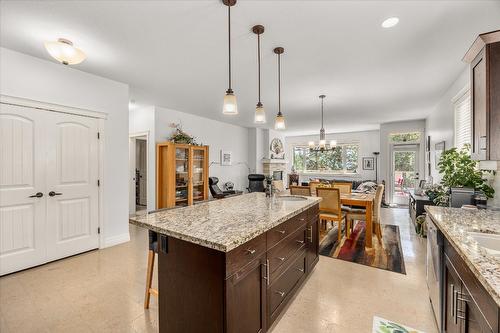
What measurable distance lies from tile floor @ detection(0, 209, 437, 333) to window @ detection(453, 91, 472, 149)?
1844 millimetres

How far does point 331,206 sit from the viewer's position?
3836 millimetres

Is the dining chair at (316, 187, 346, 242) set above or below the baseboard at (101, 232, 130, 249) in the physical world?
above

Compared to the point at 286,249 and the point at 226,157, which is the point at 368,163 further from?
the point at 286,249

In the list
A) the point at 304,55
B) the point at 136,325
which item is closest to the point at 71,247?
the point at 136,325

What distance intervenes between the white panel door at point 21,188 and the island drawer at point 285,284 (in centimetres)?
307

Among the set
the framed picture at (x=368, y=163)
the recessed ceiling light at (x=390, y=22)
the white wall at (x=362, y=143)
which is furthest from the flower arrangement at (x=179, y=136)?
the framed picture at (x=368, y=163)

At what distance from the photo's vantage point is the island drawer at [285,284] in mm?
1745

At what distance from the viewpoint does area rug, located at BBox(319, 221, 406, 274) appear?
9.98 feet

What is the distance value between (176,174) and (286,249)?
370 cm

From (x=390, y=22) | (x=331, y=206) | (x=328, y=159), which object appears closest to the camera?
(x=390, y=22)

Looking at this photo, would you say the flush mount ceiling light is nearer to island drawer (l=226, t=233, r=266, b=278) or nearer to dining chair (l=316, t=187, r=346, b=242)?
island drawer (l=226, t=233, r=266, b=278)

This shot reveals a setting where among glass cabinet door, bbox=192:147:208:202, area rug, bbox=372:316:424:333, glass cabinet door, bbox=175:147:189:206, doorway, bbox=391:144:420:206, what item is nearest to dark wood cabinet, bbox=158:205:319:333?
area rug, bbox=372:316:424:333

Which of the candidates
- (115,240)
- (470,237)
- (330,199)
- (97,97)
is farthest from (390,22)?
(115,240)

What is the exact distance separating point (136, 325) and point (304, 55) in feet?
10.6
